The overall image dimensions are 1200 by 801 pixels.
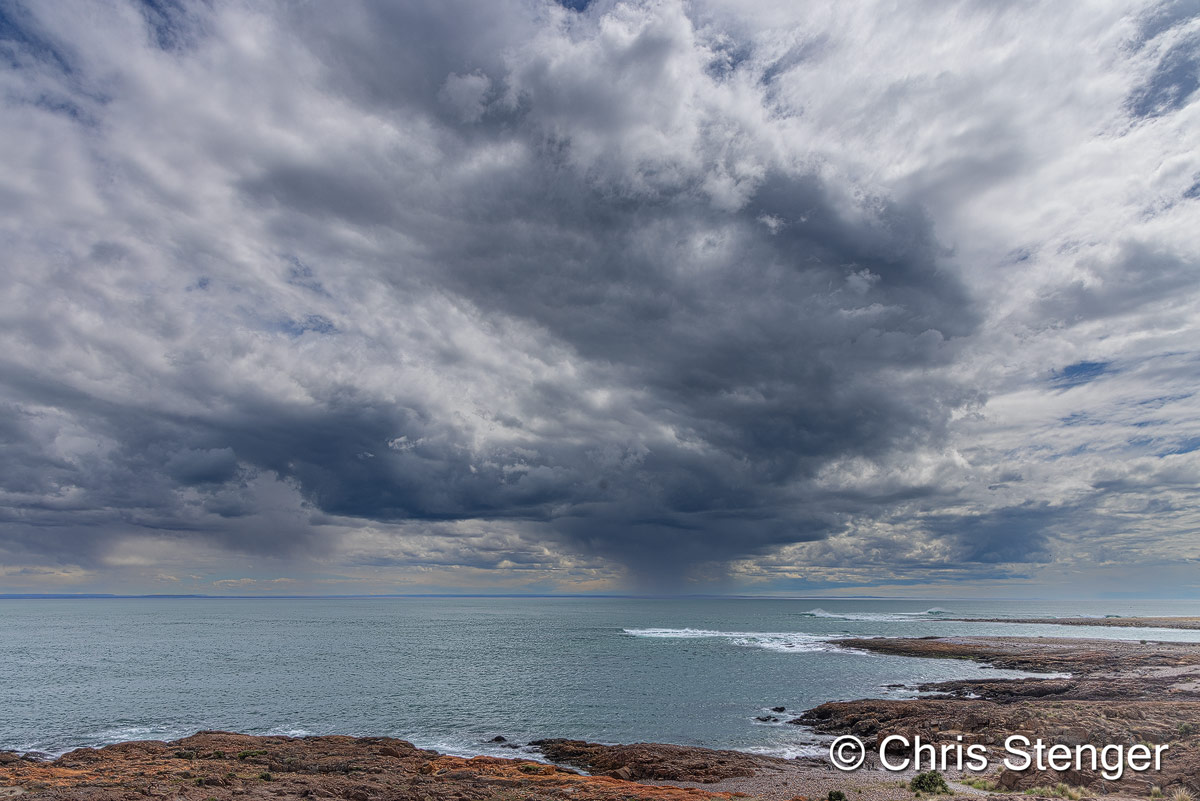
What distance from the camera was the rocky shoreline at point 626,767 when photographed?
2689 centimetres

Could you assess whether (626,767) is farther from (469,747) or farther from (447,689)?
(447,689)

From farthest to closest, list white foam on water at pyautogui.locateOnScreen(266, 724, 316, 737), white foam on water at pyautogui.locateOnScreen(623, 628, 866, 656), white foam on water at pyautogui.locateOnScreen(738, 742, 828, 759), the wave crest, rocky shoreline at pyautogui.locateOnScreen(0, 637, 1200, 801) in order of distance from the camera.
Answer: the wave crest < white foam on water at pyautogui.locateOnScreen(623, 628, 866, 656) < white foam on water at pyautogui.locateOnScreen(266, 724, 316, 737) < white foam on water at pyautogui.locateOnScreen(738, 742, 828, 759) < rocky shoreline at pyautogui.locateOnScreen(0, 637, 1200, 801)

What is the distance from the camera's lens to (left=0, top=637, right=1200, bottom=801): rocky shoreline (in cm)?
2689

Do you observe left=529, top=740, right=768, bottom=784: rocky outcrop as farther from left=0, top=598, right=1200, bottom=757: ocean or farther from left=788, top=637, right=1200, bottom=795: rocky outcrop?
left=788, top=637, right=1200, bottom=795: rocky outcrop

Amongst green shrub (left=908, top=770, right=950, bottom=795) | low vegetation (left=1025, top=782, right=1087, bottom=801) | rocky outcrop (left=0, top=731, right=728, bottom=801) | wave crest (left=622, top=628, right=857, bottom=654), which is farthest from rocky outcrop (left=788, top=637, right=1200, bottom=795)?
wave crest (left=622, top=628, right=857, bottom=654)

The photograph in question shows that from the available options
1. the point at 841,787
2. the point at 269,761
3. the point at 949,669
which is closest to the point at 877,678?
the point at 949,669

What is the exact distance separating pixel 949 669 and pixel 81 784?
85553 mm

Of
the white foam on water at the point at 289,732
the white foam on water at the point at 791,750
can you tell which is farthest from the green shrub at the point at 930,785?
the white foam on water at the point at 289,732

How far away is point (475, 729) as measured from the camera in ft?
157

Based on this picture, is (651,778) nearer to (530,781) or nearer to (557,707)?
(530,781)

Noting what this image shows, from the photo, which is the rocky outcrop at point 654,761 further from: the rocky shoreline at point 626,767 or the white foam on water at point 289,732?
the white foam on water at point 289,732

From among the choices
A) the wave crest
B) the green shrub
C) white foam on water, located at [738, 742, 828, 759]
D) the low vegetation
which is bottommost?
the wave crest

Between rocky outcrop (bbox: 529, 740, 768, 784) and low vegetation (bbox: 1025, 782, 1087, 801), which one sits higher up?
low vegetation (bbox: 1025, 782, 1087, 801)

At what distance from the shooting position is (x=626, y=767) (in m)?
35.6
